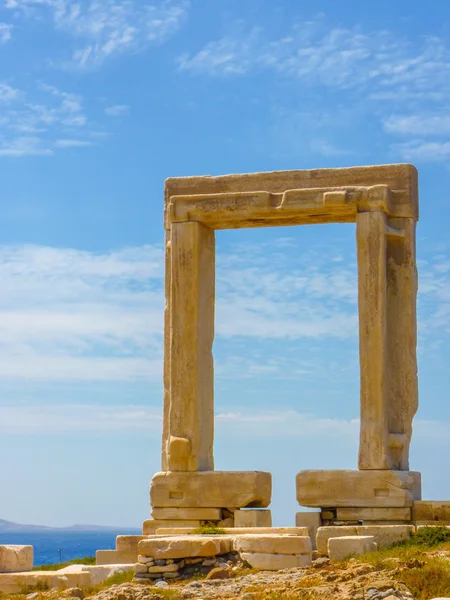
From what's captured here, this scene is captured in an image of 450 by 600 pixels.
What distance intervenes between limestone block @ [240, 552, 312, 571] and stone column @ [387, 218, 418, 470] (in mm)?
3914

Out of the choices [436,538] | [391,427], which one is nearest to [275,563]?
[436,538]

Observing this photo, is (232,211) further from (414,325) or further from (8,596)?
(8,596)

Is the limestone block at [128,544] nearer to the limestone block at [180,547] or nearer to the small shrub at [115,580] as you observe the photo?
the small shrub at [115,580]

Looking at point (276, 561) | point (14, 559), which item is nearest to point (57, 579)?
point (14, 559)

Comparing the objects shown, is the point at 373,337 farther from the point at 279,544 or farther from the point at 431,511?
the point at 279,544

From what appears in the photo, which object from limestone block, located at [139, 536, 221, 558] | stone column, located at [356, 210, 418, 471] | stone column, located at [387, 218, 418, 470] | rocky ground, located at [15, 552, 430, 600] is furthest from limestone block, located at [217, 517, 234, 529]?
rocky ground, located at [15, 552, 430, 600]

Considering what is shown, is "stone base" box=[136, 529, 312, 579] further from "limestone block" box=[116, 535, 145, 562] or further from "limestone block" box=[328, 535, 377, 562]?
"limestone block" box=[116, 535, 145, 562]

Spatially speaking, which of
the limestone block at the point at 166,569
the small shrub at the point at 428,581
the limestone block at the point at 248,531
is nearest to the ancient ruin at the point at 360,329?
the limestone block at the point at 248,531

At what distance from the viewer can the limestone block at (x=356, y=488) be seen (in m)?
18.4

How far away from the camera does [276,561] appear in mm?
15445

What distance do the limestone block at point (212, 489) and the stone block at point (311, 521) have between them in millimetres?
551

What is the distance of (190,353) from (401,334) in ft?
10.8

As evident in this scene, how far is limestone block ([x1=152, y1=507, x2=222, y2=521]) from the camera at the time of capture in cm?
1898

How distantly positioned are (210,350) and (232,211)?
7.43 feet
